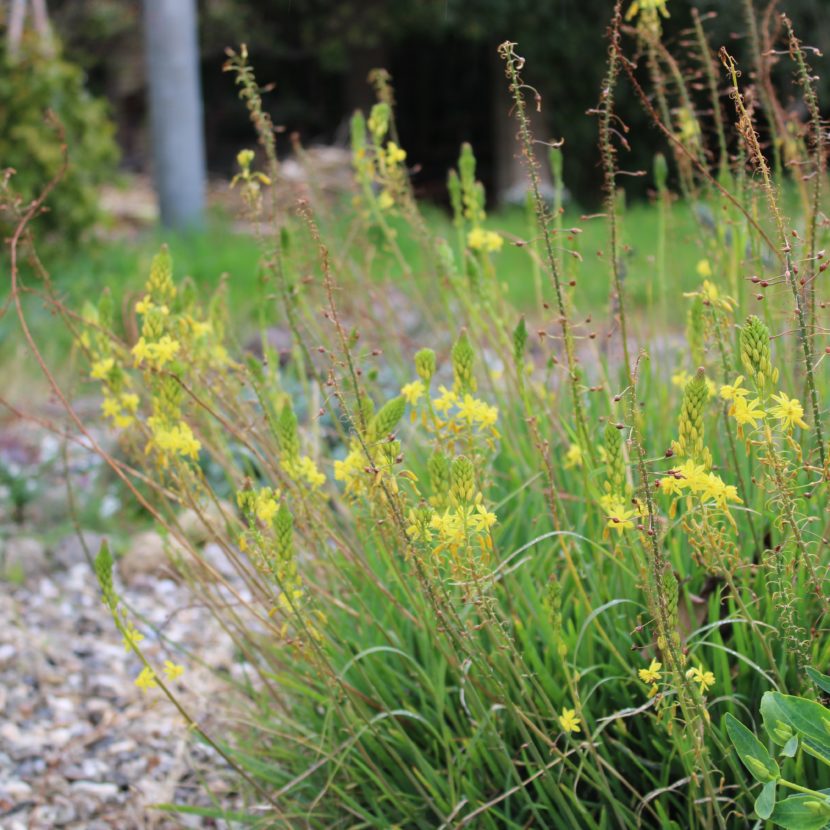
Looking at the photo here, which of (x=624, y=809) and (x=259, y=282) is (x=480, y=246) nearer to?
(x=259, y=282)

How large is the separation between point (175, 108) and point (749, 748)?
878 cm

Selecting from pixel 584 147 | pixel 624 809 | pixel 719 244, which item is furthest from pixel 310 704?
pixel 584 147

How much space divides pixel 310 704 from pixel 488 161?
14.2 meters

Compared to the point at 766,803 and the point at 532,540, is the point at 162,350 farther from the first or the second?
the point at 766,803

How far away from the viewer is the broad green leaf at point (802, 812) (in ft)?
3.93

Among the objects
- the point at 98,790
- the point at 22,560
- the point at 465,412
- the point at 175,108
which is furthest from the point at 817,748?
the point at 175,108

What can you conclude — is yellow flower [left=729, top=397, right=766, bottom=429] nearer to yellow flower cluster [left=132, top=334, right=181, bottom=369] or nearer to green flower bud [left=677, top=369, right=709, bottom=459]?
green flower bud [left=677, top=369, right=709, bottom=459]

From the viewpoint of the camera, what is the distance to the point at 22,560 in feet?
12.2

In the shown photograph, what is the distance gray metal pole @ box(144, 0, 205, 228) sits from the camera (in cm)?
893

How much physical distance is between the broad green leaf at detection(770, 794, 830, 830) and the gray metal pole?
848 cm

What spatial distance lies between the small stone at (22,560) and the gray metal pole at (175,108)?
574 centimetres

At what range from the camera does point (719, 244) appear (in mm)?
2322

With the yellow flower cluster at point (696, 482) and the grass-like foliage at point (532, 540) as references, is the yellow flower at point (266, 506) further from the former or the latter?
the yellow flower cluster at point (696, 482)

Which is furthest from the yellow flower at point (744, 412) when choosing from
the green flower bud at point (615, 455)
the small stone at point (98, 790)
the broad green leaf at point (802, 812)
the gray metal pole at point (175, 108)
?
the gray metal pole at point (175, 108)
